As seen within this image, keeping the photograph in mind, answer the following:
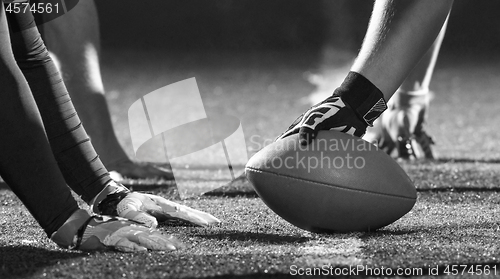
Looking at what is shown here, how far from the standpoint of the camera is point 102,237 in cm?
152

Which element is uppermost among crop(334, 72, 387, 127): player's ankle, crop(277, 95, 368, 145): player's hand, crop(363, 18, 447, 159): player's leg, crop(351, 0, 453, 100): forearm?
crop(351, 0, 453, 100): forearm

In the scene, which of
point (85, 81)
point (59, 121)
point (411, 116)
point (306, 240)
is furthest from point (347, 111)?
point (411, 116)

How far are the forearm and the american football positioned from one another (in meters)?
0.18

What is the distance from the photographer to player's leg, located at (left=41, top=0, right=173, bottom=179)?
2750 mm

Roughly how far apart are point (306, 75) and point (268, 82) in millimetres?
665

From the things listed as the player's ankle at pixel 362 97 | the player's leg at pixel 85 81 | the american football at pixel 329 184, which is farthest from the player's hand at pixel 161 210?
the player's leg at pixel 85 81

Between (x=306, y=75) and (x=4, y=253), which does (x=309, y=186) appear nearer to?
(x=4, y=253)

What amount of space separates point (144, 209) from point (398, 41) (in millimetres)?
781

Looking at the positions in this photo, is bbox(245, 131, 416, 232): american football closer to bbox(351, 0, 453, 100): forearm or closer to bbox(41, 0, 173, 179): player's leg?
bbox(351, 0, 453, 100): forearm

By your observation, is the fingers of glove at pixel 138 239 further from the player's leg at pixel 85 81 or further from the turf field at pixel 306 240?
the player's leg at pixel 85 81

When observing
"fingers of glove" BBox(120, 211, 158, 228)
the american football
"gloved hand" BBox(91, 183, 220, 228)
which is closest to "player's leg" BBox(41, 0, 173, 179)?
"gloved hand" BBox(91, 183, 220, 228)

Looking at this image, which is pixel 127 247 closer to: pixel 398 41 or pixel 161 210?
pixel 161 210

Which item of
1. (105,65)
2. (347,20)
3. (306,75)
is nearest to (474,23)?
(347,20)

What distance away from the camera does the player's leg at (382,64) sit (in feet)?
5.76
